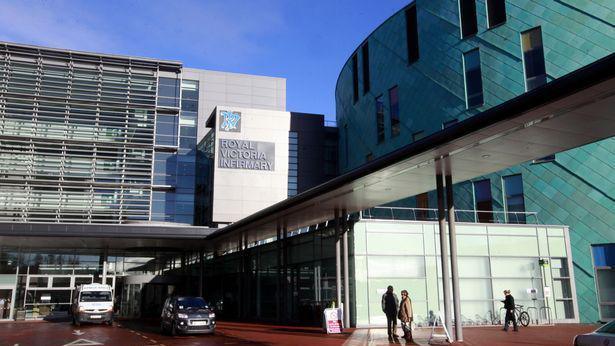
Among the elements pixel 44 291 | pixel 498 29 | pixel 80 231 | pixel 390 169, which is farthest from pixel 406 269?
pixel 44 291

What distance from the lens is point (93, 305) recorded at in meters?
27.7

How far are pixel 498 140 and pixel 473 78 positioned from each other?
20636 millimetres

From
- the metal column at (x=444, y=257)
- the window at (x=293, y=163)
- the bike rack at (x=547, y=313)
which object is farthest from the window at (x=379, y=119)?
the metal column at (x=444, y=257)

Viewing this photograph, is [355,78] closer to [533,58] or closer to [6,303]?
[533,58]

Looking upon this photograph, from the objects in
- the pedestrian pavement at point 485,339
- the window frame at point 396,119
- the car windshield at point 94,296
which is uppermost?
the window frame at point 396,119

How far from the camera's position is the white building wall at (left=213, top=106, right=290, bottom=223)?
48.5m

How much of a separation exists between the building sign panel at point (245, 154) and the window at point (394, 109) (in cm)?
1533

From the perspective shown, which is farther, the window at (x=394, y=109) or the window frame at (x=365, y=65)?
the window frame at (x=365, y=65)

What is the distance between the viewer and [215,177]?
48219 mm

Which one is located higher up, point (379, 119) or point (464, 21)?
point (464, 21)

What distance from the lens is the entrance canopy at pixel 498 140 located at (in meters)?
10.8

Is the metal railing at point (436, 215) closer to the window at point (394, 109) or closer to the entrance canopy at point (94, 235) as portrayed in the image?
the window at point (394, 109)

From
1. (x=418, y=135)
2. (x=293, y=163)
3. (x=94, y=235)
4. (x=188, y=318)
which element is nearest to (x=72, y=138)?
(x=94, y=235)

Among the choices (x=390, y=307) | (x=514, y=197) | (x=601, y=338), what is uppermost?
(x=514, y=197)
